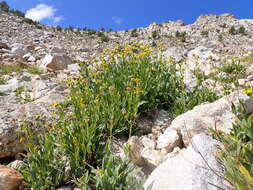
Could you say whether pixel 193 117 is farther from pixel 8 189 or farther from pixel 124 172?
pixel 8 189

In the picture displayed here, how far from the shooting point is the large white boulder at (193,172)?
184 cm

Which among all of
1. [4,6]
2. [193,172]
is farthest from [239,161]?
[4,6]

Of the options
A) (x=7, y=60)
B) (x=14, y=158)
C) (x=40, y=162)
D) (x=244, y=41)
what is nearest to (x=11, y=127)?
(x=14, y=158)

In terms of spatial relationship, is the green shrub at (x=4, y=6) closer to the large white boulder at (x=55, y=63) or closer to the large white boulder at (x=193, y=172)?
the large white boulder at (x=55, y=63)

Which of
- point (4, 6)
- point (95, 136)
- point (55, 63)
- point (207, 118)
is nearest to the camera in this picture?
point (95, 136)

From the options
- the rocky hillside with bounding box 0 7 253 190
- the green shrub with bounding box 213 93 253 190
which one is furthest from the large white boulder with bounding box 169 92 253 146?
the green shrub with bounding box 213 93 253 190

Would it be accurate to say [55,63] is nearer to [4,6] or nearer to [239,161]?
[239,161]

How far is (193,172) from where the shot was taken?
191 cm

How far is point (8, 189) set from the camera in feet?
8.07

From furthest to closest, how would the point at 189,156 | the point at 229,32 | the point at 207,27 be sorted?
the point at 207,27, the point at 229,32, the point at 189,156

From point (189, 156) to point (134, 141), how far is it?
0.84 m

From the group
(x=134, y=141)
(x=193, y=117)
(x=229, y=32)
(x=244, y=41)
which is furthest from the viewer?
(x=229, y=32)

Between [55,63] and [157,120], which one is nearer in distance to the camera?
[157,120]

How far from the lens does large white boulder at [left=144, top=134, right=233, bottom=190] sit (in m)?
1.84
